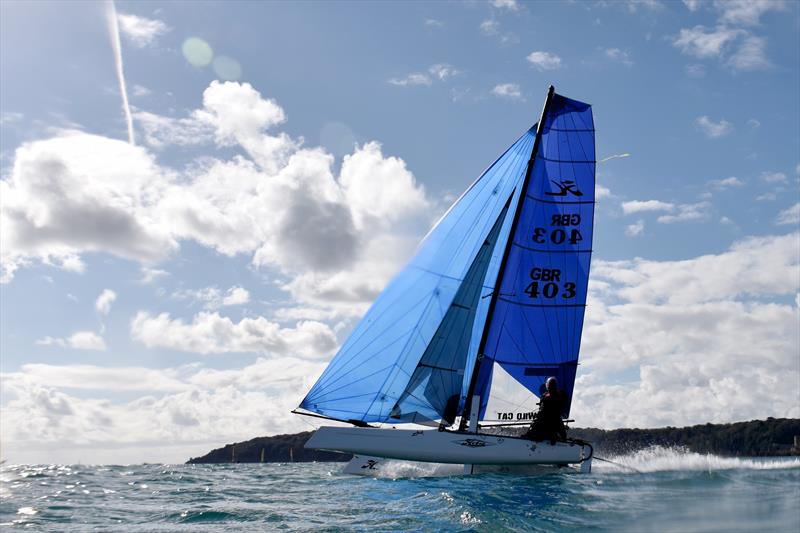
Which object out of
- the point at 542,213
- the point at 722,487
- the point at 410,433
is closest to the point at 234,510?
the point at 410,433

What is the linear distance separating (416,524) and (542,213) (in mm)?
13845

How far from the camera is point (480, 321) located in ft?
78.7

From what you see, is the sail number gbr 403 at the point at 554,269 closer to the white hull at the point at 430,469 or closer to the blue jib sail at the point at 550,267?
the blue jib sail at the point at 550,267

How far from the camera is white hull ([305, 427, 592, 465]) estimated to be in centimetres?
1966

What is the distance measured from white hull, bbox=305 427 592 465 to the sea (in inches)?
21.8

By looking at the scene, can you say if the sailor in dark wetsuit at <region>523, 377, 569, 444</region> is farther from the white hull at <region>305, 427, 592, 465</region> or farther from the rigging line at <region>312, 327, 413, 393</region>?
the rigging line at <region>312, 327, 413, 393</region>

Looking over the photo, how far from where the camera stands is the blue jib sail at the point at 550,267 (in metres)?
23.5

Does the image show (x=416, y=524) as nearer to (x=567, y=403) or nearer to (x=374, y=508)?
(x=374, y=508)

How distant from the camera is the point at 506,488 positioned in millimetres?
17188

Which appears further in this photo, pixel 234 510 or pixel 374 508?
pixel 234 510

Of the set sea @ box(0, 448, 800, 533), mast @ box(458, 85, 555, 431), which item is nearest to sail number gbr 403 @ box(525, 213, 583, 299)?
mast @ box(458, 85, 555, 431)

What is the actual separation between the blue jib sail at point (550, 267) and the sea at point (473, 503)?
398cm

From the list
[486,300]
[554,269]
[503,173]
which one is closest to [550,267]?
[554,269]

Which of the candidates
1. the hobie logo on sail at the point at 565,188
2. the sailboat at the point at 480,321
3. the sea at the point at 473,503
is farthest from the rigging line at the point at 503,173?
the sea at the point at 473,503
